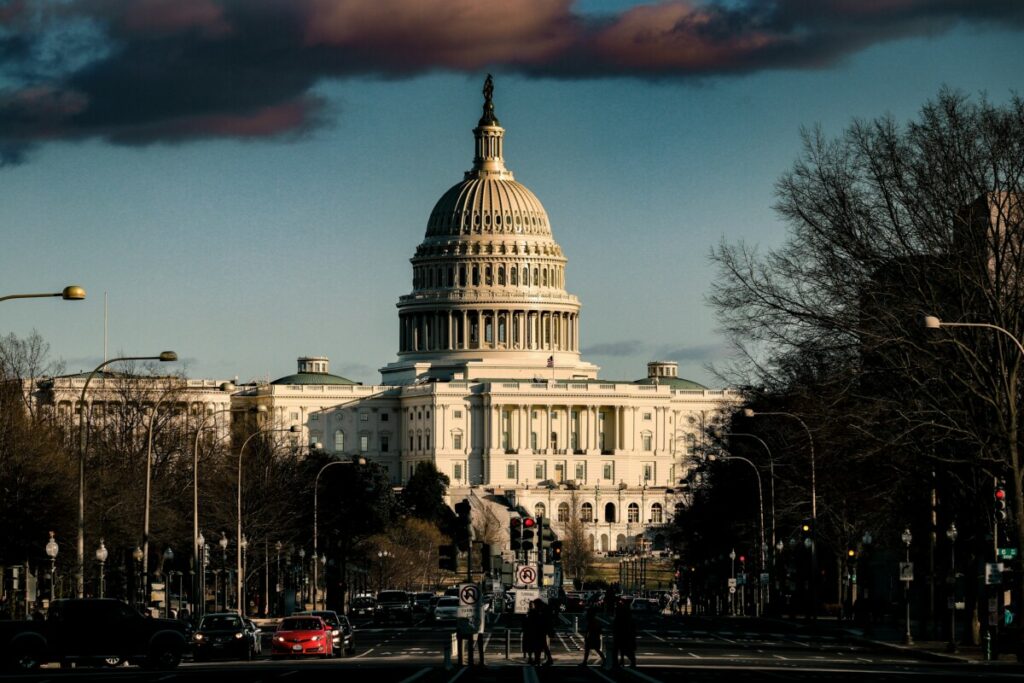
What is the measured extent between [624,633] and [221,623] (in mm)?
17230

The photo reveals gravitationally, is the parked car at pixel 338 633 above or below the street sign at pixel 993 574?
below

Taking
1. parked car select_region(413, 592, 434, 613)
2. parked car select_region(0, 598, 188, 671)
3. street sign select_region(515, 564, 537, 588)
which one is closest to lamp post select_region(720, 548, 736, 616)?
parked car select_region(413, 592, 434, 613)

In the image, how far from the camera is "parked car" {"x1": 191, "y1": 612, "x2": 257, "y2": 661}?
6488 centimetres

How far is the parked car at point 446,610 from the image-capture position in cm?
10444

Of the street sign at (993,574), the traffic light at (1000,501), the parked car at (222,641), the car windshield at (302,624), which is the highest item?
the traffic light at (1000,501)

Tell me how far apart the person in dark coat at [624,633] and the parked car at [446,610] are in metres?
51.4

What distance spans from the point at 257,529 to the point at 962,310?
194 ft

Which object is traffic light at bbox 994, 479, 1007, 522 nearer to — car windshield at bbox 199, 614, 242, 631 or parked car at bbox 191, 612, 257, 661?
parked car at bbox 191, 612, 257, 661

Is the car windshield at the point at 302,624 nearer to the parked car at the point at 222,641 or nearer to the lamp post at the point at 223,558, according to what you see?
the parked car at the point at 222,641

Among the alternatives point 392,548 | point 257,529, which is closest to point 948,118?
point 257,529

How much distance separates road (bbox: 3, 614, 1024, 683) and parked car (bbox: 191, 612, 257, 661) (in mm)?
864

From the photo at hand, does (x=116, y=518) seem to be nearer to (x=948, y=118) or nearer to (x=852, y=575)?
(x=852, y=575)

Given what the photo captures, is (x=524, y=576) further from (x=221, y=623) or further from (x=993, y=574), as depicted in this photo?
(x=993, y=574)

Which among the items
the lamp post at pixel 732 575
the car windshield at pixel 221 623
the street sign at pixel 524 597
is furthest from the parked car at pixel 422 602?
the street sign at pixel 524 597
